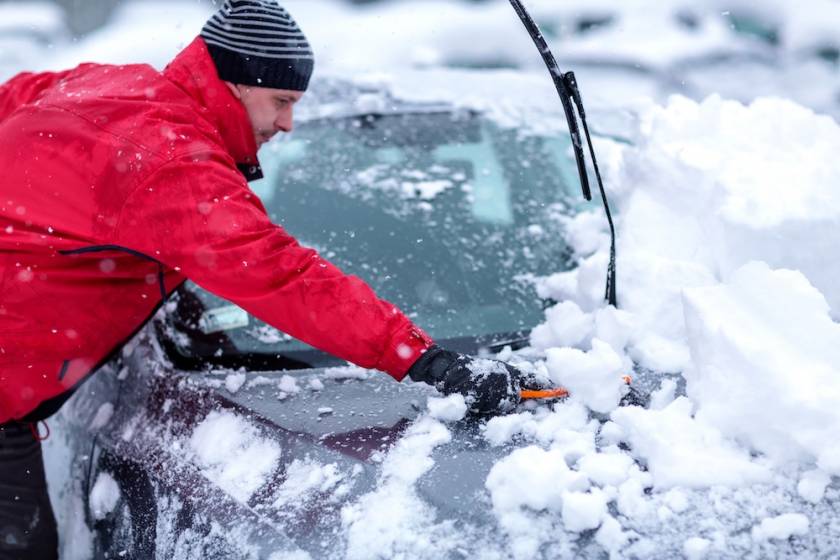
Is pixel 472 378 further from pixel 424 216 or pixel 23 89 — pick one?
pixel 23 89

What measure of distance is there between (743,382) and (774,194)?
24.9 inches

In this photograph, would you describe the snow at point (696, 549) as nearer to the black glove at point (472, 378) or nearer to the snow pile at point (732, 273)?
the snow pile at point (732, 273)

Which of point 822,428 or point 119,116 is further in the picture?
point 119,116

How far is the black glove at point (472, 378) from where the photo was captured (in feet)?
5.23

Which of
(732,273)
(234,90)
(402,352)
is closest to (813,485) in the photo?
(732,273)

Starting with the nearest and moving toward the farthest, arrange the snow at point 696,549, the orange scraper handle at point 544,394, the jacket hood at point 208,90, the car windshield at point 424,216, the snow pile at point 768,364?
the snow at point 696,549
the snow pile at point 768,364
the orange scraper handle at point 544,394
the jacket hood at point 208,90
the car windshield at point 424,216

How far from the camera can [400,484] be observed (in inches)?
58.0

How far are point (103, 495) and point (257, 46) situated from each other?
101 centimetres

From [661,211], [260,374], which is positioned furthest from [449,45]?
[260,374]

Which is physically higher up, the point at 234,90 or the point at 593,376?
the point at 234,90

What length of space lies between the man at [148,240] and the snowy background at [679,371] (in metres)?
0.18

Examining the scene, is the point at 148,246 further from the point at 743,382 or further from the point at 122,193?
the point at 743,382

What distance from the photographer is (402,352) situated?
1.62 m

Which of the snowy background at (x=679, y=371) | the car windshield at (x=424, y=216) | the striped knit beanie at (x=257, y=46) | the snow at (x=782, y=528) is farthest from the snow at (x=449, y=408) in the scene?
the striped knit beanie at (x=257, y=46)
